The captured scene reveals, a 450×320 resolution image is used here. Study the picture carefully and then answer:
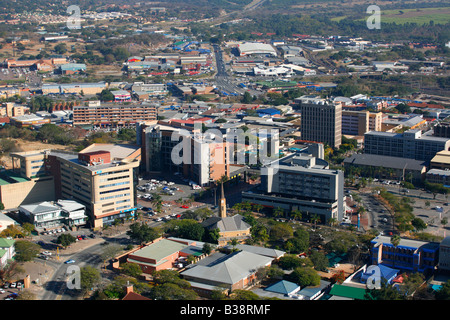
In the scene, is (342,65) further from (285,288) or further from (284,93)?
(285,288)

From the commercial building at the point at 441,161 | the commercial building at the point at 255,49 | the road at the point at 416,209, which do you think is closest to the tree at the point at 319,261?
the road at the point at 416,209

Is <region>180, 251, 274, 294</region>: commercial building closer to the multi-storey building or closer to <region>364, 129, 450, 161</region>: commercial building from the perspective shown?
<region>364, 129, 450, 161</region>: commercial building

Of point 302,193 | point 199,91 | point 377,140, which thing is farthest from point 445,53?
point 302,193

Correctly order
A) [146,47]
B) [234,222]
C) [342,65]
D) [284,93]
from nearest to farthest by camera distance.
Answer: [234,222], [284,93], [342,65], [146,47]

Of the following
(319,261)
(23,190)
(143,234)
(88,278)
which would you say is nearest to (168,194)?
(23,190)

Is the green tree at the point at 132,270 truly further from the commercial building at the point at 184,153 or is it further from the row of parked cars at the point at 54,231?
the commercial building at the point at 184,153

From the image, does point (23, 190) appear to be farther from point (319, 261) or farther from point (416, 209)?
point (416, 209)
